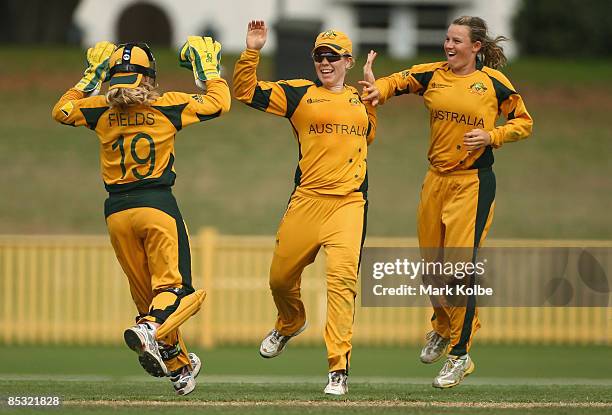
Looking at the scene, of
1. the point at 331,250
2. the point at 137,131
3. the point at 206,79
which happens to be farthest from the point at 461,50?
the point at 137,131

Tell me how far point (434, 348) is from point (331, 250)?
1.58 meters

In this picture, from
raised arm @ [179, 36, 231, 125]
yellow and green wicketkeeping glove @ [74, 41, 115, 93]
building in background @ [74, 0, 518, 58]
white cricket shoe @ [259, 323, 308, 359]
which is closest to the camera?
raised arm @ [179, 36, 231, 125]

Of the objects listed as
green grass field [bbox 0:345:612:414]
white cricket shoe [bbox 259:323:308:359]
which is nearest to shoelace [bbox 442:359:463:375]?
green grass field [bbox 0:345:612:414]

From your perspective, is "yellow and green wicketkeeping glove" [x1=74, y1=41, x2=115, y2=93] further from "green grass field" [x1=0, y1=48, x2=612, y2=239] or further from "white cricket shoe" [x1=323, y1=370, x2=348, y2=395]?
"green grass field" [x1=0, y1=48, x2=612, y2=239]

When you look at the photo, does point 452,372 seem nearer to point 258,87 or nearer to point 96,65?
point 258,87

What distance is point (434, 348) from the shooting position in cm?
1107

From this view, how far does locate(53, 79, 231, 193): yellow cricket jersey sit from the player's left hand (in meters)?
1.89

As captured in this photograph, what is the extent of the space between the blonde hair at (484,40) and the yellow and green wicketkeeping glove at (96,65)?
8.69ft

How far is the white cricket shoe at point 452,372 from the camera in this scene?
10.5 metres

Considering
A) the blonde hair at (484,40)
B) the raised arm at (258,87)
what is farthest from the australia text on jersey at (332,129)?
the blonde hair at (484,40)

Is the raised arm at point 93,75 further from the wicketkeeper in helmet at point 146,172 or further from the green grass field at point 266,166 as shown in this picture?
the green grass field at point 266,166

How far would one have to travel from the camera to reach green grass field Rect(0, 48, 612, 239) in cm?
2325

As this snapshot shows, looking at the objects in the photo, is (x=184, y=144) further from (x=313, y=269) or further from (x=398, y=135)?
(x=313, y=269)

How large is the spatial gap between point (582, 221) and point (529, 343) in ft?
21.6
